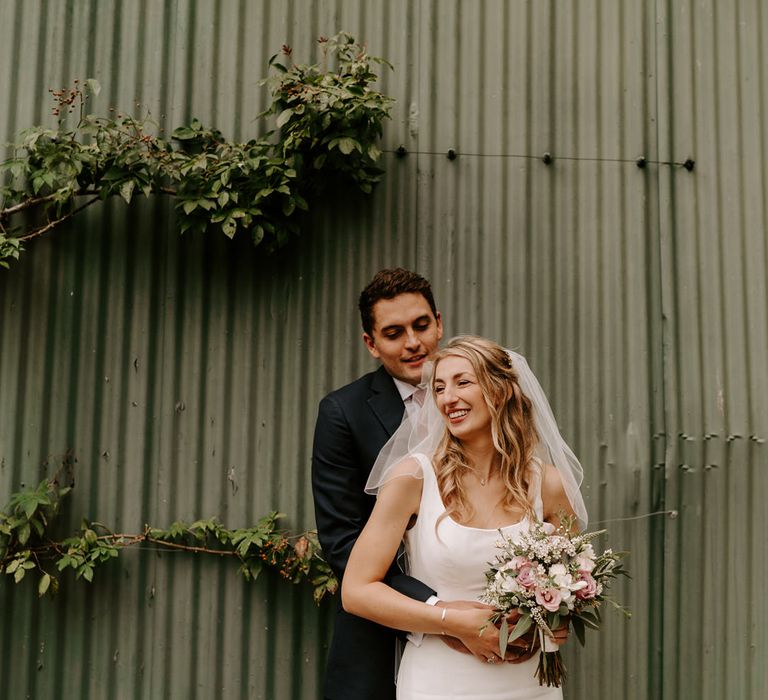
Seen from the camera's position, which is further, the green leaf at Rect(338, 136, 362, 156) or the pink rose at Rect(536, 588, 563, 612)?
the green leaf at Rect(338, 136, 362, 156)

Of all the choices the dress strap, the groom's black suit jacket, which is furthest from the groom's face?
the dress strap

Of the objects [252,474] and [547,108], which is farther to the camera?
[547,108]

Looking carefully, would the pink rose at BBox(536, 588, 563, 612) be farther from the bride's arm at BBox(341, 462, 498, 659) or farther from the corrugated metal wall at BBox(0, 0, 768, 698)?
the corrugated metal wall at BBox(0, 0, 768, 698)

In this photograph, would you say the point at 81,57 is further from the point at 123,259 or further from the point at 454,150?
the point at 454,150

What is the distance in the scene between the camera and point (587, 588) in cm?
258

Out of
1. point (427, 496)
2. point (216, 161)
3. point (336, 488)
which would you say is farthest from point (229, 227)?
point (427, 496)

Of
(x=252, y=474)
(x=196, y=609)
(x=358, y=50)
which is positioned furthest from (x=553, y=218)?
(x=196, y=609)

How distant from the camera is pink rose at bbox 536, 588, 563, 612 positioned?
2498mm

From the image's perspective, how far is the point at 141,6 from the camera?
415 centimetres

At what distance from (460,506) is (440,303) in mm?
1414

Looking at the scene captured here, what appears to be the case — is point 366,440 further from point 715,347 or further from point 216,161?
point 715,347

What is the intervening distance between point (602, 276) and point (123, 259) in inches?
95.0

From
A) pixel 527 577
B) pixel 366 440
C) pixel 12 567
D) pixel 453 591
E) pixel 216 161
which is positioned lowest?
pixel 12 567

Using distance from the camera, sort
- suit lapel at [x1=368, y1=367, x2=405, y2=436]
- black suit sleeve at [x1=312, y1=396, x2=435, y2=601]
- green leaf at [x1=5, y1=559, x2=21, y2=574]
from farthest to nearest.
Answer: green leaf at [x1=5, y1=559, x2=21, y2=574] → suit lapel at [x1=368, y1=367, x2=405, y2=436] → black suit sleeve at [x1=312, y1=396, x2=435, y2=601]
